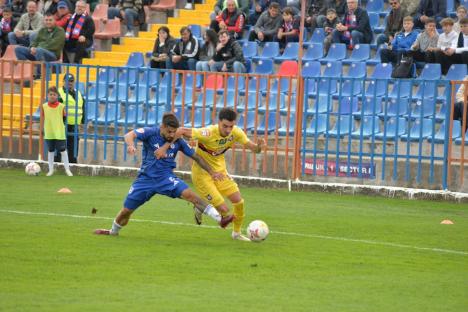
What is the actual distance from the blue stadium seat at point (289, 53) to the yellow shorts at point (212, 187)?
1035 centimetres

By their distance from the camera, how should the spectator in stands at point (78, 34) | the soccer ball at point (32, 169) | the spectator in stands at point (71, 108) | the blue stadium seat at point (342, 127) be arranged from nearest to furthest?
the blue stadium seat at point (342, 127)
the soccer ball at point (32, 169)
the spectator in stands at point (71, 108)
the spectator in stands at point (78, 34)

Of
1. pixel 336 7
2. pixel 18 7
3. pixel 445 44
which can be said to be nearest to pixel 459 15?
pixel 445 44

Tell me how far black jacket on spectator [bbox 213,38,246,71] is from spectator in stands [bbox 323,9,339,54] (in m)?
1.90

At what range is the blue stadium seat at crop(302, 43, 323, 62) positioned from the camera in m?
24.5

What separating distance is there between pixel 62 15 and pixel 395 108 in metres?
10.3

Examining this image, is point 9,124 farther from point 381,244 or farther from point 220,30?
point 381,244

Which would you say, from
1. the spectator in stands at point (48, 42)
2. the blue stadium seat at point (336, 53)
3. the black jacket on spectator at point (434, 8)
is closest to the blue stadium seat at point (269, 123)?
the blue stadium seat at point (336, 53)

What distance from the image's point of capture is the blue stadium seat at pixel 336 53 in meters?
24.0

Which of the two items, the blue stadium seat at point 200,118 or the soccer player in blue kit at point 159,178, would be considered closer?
the soccer player in blue kit at point 159,178

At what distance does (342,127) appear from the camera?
70.8 ft

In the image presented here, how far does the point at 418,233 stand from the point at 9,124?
37.5 ft

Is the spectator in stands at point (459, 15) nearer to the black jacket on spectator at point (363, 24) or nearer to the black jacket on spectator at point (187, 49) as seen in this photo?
A: the black jacket on spectator at point (363, 24)

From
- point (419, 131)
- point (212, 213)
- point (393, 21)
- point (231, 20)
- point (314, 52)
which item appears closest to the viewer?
point (212, 213)

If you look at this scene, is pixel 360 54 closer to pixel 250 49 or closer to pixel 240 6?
pixel 250 49
